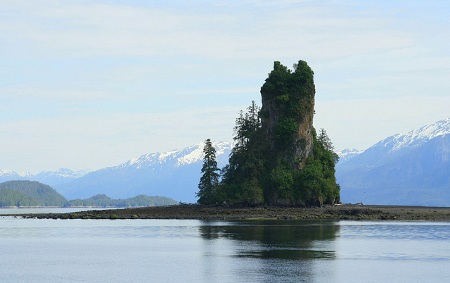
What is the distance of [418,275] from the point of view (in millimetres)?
48594

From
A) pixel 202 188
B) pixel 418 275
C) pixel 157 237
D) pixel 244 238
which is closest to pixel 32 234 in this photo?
pixel 157 237

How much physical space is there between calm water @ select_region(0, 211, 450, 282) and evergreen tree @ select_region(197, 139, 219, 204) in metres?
74.7

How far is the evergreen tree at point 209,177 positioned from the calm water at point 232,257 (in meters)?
74.7

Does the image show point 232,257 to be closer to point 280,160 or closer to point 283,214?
point 283,214

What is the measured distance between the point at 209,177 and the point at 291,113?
2793 cm

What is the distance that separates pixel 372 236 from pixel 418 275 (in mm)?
36893

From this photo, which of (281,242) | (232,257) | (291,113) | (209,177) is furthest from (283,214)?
(232,257)

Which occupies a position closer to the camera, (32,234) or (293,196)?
(32,234)

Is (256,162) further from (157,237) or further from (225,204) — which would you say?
(157,237)

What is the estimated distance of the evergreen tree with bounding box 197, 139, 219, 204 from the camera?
168 meters

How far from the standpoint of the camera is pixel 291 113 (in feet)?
534

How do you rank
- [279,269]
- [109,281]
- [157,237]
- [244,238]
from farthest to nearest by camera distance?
1. [157,237]
2. [244,238]
3. [279,269]
4. [109,281]

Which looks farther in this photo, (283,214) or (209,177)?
(209,177)

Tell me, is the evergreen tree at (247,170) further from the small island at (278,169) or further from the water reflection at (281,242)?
the water reflection at (281,242)
